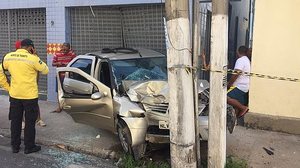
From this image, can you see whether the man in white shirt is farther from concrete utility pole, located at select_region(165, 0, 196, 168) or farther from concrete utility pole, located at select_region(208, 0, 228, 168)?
concrete utility pole, located at select_region(165, 0, 196, 168)

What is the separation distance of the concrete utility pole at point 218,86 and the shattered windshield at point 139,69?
192 centimetres

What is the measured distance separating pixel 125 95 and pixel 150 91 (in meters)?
0.41

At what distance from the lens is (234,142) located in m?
6.41

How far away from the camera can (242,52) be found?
751cm

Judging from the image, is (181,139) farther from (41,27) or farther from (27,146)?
(41,27)

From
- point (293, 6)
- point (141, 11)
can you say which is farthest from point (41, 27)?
point (293, 6)

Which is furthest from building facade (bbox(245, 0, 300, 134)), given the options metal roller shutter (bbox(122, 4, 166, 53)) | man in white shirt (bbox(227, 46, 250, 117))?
metal roller shutter (bbox(122, 4, 166, 53))

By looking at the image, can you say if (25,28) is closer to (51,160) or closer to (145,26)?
(145,26)

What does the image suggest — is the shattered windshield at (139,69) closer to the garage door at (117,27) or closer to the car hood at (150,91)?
the car hood at (150,91)

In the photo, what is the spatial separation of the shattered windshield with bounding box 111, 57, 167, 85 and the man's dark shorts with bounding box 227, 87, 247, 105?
58.3 inches

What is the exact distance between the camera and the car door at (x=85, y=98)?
6051mm

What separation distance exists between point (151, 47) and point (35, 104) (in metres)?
3.75

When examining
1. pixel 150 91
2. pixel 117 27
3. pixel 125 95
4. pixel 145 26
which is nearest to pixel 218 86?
pixel 150 91

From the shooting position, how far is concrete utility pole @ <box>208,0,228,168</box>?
14.6 ft
